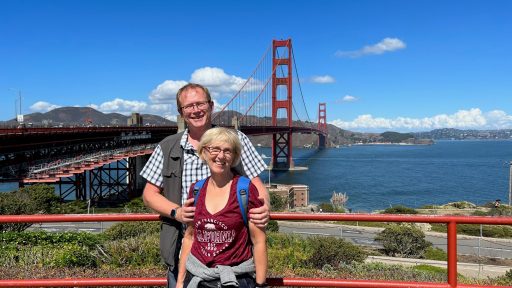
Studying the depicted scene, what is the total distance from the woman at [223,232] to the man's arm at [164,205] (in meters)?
0.06

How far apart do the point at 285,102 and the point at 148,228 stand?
7419cm

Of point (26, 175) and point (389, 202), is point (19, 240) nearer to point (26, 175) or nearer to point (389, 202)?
point (26, 175)

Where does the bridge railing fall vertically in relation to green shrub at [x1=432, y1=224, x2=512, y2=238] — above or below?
above

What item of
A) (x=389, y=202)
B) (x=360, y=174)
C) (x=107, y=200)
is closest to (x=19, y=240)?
(x=107, y=200)

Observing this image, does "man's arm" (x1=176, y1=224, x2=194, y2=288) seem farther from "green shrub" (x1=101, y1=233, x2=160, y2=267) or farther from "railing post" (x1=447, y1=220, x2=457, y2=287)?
"green shrub" (x1=101, y1=233, x2=160, y2=267)

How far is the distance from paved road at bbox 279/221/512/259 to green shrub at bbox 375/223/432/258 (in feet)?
4.29

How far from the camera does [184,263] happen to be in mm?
2393

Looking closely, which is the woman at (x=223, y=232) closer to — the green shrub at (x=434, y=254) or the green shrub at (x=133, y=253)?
the green shrub at (x=133, y=253)

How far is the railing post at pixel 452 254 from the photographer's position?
9.52ft

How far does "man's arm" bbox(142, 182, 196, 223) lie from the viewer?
2311mm

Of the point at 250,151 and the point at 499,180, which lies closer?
the point at 250,151

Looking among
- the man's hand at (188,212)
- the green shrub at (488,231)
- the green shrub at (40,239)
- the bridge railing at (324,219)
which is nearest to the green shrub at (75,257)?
the green shrub at (40,239)

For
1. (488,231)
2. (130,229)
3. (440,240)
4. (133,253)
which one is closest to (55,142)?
(130,229)

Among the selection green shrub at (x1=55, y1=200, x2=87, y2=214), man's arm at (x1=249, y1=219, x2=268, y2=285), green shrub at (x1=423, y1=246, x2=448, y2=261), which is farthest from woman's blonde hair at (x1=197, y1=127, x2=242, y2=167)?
green shrub at (x1=55, y1=200, x2=87, y2=214)
